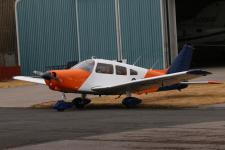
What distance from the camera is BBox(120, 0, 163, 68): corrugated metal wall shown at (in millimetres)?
39062

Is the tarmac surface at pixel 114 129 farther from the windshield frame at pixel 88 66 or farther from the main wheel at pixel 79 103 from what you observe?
the windshield frame at pixel 88 66

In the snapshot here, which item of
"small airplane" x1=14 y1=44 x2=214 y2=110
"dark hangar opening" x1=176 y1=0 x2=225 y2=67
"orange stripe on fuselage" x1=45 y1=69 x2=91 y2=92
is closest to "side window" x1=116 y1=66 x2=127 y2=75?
"small airplane" x1=14 y1=44 x2=214 y2=110

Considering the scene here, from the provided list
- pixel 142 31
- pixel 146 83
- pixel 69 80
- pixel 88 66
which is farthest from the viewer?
pixel 142 31

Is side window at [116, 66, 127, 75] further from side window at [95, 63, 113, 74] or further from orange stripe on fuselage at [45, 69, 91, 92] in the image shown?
orange stripe on fuselage at [45, 69, 91, 92]

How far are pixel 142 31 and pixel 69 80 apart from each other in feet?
60.8

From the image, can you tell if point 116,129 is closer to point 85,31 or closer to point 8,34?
point 85,31

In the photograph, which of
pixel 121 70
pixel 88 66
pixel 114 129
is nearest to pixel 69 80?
pixel 88 66

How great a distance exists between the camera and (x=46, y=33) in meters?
44.7

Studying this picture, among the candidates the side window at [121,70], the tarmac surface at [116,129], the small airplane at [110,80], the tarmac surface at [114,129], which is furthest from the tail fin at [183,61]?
the tarmac surface at [116,129]

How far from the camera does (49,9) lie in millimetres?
44375

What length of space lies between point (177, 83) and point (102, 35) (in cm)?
1905

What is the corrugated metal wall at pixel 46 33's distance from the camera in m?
43.2

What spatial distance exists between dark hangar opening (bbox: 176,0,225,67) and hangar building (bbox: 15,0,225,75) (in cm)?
1247

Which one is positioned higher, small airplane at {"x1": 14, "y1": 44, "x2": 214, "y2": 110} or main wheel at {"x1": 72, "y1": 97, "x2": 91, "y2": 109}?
small airplane at {"x1": 14, "y1": 44, "x2": 214, "y2": 110}
